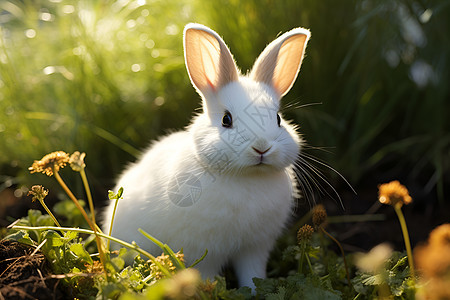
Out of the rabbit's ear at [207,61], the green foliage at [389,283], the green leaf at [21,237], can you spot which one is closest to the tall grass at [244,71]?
the rabbit's ear at [207,61]

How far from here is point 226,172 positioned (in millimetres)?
1990

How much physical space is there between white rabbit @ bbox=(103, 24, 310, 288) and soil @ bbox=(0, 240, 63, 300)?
520 mm

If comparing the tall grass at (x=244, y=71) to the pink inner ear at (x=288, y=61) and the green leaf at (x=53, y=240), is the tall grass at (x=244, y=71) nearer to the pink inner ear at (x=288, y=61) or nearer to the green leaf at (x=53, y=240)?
the pink inner ear at (x=288, y=61)

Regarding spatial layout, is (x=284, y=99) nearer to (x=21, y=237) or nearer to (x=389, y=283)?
(x=389, y=283)

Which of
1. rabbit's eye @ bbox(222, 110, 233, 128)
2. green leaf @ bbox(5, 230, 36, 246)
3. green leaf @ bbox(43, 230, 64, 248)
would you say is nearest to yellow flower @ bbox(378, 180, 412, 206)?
rabbit's eye @ bbox(222, 110, 233, 128)

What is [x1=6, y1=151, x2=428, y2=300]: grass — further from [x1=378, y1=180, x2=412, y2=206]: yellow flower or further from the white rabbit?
the white rabbit

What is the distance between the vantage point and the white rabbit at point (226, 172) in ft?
6.37

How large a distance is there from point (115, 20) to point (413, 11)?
220 cm

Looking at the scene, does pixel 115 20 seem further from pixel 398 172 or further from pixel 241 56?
pixel 398 172

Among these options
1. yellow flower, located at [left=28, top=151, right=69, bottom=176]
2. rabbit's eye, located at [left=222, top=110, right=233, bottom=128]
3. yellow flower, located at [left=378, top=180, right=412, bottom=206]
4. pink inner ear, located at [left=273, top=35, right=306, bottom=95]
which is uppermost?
pink inner ear, located at [left=273, top=35, right=306, bottom=95]

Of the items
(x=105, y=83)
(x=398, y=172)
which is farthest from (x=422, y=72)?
(x=105, y=83)

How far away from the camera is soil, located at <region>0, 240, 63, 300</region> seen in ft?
5.17

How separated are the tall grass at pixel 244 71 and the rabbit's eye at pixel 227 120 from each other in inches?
44.3

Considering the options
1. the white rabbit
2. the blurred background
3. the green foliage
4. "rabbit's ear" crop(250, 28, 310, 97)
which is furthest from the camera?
the blurred background
